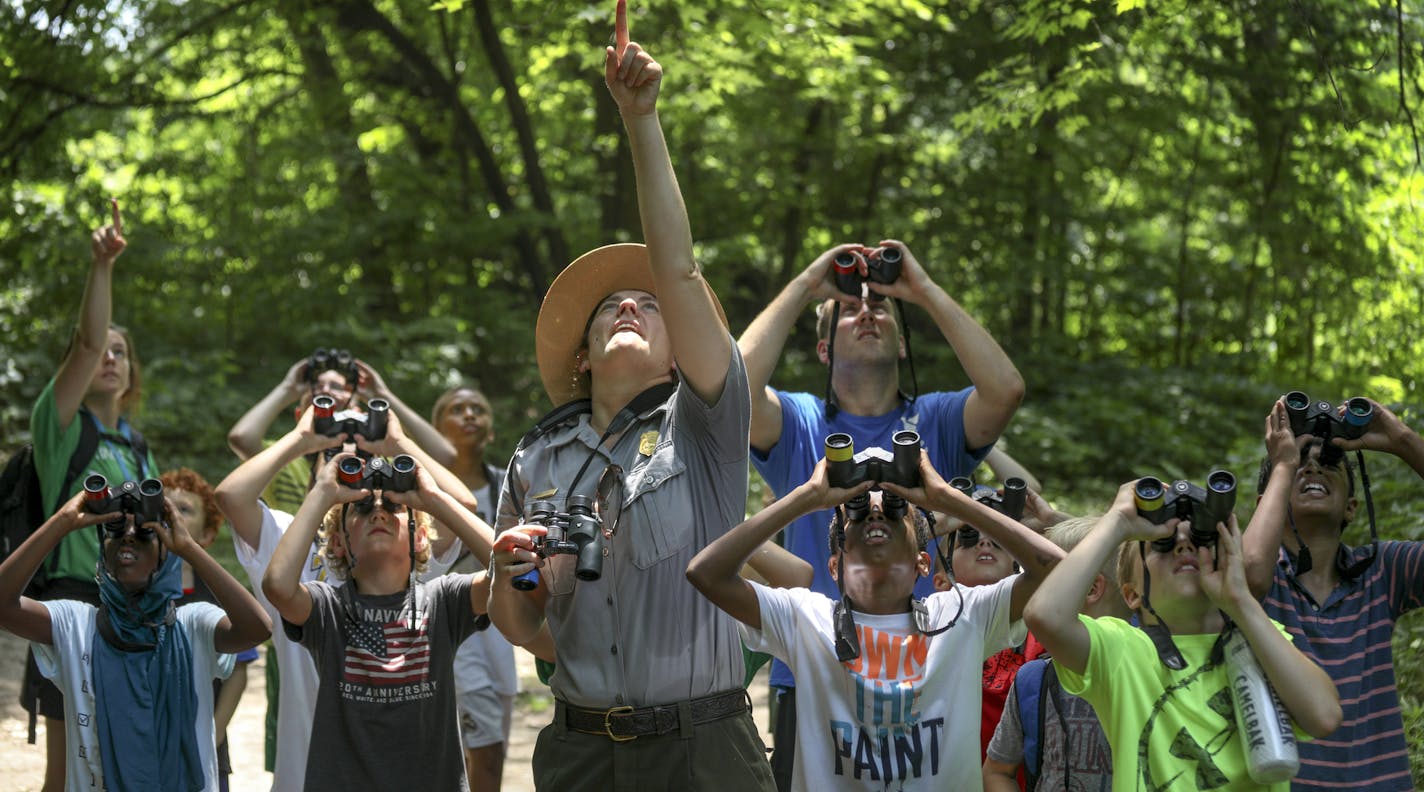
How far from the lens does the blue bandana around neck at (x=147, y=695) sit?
159 inches

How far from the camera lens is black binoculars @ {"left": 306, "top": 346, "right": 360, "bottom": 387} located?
18.9 feet

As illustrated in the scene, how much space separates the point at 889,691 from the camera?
321 cm

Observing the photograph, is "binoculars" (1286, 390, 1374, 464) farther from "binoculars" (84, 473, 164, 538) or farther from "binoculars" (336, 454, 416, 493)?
"binoculars" (84, 473, 164, 538)

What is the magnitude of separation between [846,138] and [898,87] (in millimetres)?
1133

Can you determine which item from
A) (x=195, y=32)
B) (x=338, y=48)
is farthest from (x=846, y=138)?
(x=195, y=32)

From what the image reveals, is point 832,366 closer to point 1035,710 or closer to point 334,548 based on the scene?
point 1035,710

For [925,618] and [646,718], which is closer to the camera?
[646,718]

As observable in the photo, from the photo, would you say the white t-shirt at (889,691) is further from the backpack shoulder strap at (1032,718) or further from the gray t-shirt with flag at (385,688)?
the gray t-shirt with flag at (385,688)

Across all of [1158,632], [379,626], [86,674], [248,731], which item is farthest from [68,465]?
[1158,632]

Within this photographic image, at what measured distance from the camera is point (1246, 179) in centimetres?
1128

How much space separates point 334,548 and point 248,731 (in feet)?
12.5

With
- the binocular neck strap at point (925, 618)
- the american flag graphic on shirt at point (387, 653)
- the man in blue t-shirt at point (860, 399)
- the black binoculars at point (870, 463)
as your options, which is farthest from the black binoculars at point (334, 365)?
the black binoculars at point (870, 463)

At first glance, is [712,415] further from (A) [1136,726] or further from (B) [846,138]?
(B) [846,138]

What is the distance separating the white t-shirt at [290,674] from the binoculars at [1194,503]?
231 centimetres
